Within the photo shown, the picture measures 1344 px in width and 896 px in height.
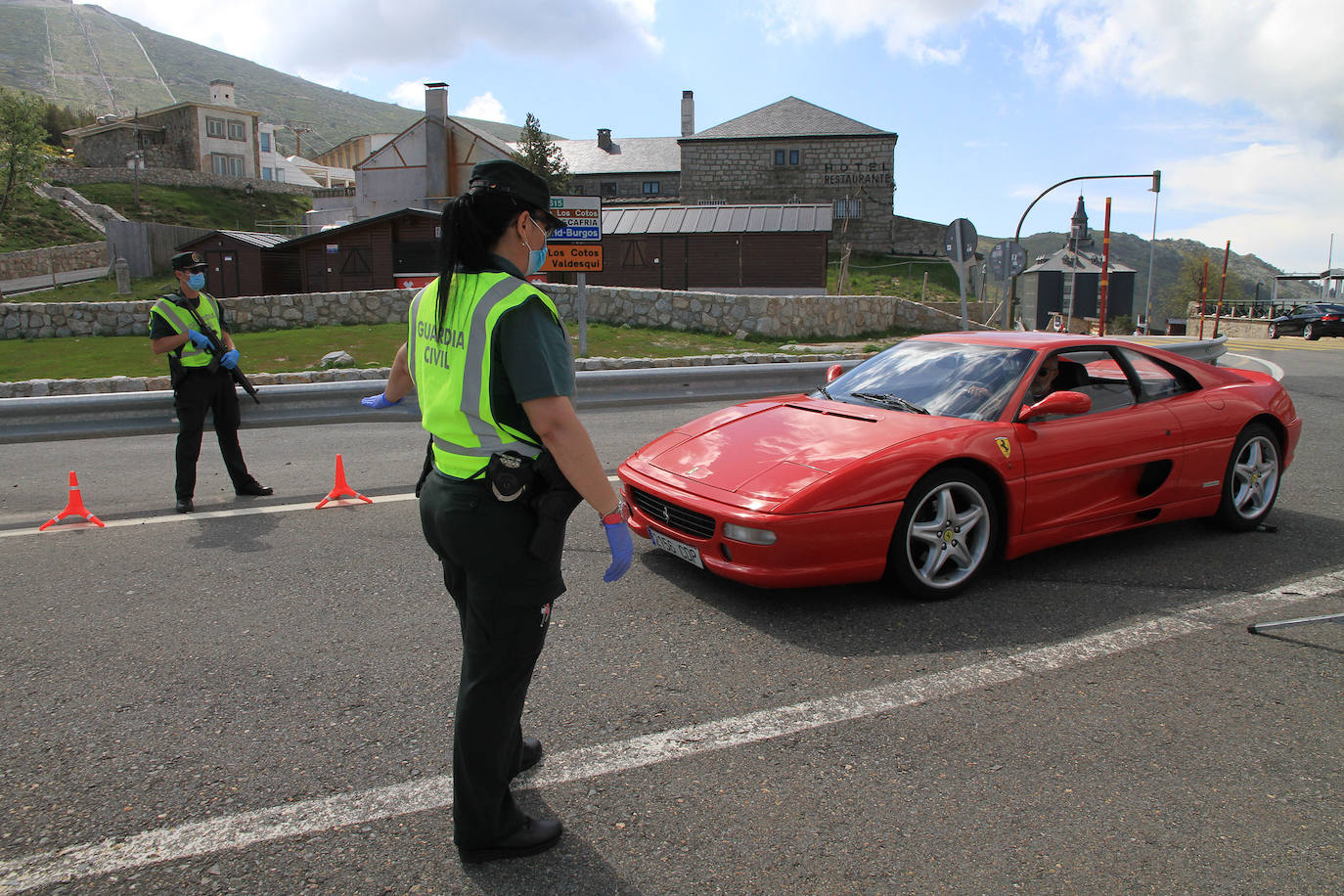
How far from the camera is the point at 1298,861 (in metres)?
2.36

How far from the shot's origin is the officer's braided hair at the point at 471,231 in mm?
2340

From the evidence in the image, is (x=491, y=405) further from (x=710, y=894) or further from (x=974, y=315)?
(x=974, y=315)

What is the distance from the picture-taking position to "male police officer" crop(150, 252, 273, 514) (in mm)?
6023

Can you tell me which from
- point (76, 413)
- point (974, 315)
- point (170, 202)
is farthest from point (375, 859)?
point (170, 202)

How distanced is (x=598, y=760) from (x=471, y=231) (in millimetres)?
1671

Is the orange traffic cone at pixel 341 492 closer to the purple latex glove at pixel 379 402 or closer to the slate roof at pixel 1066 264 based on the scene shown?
the purple latex glove at pixel 379 402

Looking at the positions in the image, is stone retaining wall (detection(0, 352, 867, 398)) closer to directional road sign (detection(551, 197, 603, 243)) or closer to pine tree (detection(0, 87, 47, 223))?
directional road sign (detection(551, 197, 603, 243))

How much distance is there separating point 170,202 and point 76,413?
6868cm

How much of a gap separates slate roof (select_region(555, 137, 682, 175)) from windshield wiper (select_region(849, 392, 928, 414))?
2439 inches

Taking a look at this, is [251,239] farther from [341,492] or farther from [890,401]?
[890,401]

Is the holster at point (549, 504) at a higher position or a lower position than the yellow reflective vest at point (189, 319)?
lower

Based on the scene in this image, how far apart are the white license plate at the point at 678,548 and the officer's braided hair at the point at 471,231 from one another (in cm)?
222

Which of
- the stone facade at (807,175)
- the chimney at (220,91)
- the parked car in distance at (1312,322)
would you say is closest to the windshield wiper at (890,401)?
the parked car in distance at (1312,322)

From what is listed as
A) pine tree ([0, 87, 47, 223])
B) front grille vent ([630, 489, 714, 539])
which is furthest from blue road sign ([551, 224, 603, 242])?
pine tree ([0, 87, 47, 223])
